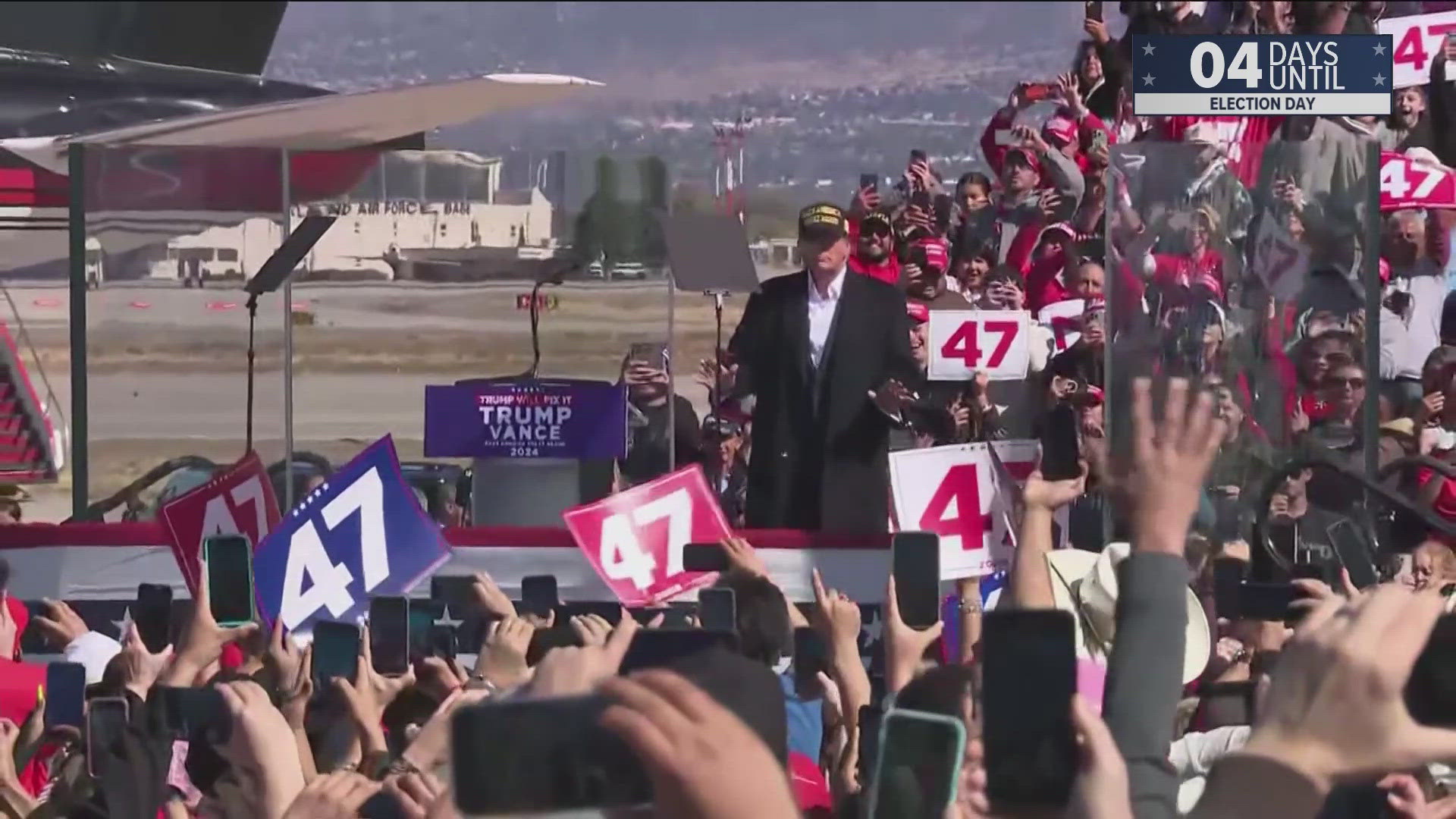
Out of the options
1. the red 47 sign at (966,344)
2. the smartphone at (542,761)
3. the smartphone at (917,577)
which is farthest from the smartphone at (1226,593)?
the red 47 sign at (966,344)

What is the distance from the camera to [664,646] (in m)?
2.54

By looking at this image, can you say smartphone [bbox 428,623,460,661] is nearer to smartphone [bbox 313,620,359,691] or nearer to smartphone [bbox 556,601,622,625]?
smartphone [bbox 556,601,622,625]

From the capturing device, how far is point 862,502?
7801 mm

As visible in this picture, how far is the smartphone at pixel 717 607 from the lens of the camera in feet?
16.6

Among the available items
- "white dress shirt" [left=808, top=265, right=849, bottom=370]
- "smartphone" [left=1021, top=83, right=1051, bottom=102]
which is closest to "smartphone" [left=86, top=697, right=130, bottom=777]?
"white dress shirt" [left=808, top=265, right=849, bottom=370]

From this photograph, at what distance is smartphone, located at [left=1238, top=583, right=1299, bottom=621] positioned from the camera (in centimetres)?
413

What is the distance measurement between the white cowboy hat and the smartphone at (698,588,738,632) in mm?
870

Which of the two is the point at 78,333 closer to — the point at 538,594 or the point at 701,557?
the point at 538,594

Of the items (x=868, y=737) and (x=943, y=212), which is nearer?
(x=868, y=737)

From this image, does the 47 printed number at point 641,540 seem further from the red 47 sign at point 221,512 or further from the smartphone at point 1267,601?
the smartphone at point 1267,601

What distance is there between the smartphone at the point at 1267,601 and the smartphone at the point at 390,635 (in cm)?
152

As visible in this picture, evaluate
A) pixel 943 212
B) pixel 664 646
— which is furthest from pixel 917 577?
pixel 943 212

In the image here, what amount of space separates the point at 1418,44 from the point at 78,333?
4.61m

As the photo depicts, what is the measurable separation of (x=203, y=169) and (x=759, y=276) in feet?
6.25
